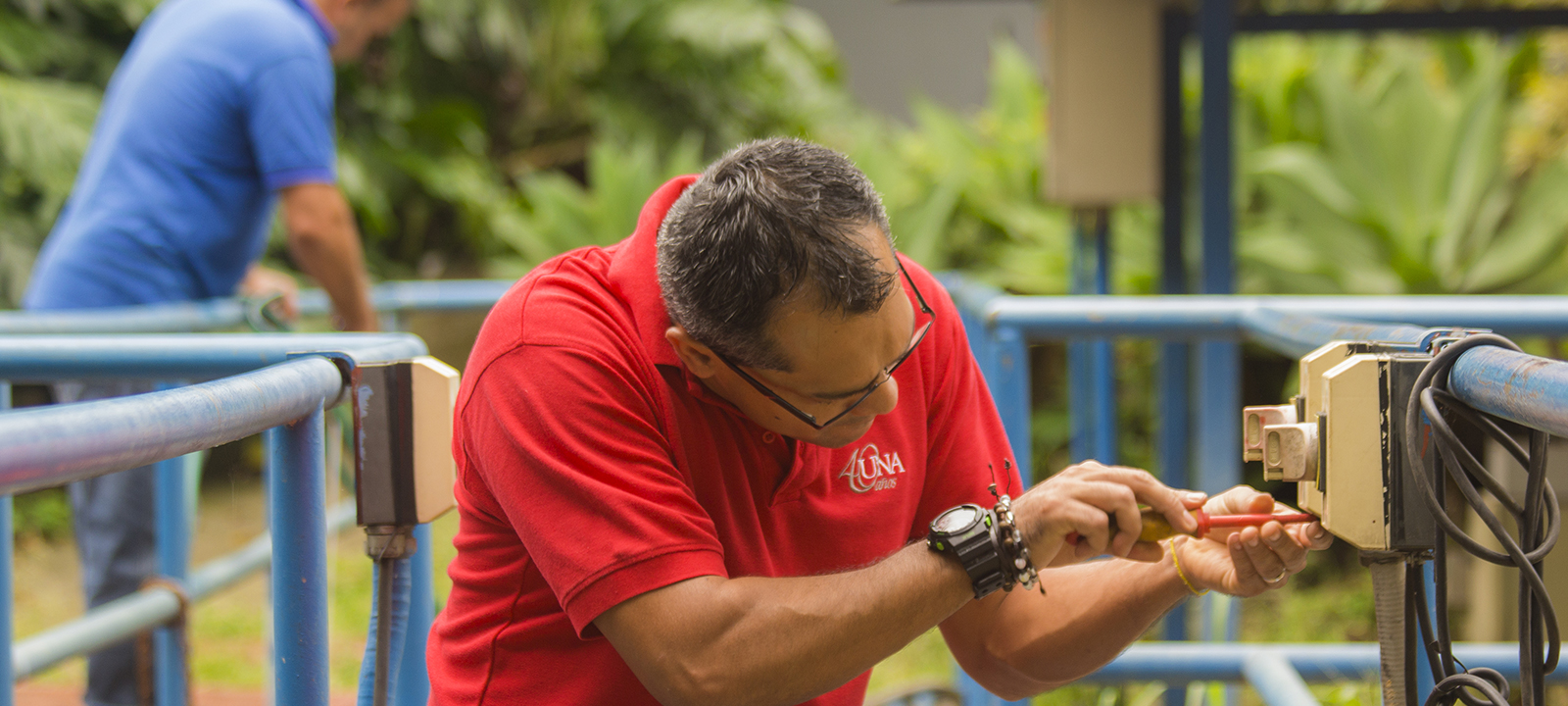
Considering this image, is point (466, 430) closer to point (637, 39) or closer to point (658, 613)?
point (658, 613)

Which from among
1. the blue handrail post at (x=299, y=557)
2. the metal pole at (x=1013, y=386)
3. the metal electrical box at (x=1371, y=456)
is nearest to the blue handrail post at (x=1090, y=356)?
the metal pole at (x=1013, y=386)

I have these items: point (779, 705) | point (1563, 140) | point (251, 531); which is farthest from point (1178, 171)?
point (251, 531)

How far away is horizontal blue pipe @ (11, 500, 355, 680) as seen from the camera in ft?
6.76

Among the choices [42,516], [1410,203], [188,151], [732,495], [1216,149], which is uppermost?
[188,151]

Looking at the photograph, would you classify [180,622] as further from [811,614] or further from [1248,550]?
[1248,550]

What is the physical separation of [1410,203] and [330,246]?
12.4 feet

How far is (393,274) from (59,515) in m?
2.09

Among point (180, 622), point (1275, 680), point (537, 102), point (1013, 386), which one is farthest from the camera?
point (537, 102)

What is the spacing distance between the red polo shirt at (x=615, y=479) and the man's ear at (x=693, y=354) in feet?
0.05

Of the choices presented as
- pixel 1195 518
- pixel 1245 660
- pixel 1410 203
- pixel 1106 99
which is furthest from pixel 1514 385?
pixel 1410 203

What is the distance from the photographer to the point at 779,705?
1.23 metres

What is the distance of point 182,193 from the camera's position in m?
2.68

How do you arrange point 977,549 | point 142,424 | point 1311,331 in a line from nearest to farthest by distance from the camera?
point 142,424 < point 977,549 < point 1311,331

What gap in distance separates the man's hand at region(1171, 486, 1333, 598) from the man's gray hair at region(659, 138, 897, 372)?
0.44 m
